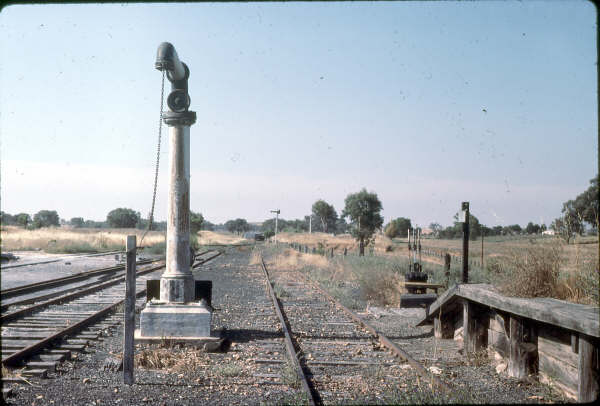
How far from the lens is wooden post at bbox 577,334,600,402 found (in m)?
4.44

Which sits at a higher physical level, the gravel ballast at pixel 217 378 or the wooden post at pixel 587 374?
the wooden post at pixel 587 374

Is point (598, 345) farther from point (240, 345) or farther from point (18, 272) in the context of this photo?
point (18, 272)

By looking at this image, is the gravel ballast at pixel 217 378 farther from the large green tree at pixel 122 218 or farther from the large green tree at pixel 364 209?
the large green tree at pixel 122 218

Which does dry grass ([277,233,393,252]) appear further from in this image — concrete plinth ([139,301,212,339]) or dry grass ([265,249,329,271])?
concrete plinth ([139,301,212,339])

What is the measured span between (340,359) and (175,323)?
2.46 m

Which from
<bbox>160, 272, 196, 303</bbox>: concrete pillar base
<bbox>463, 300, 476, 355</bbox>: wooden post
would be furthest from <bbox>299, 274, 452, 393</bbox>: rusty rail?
<bbox>160, 272, 196, 303</bbox>: concrete pillar base

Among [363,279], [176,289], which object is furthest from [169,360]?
[363,279]

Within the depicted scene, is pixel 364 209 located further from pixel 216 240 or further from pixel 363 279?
pixel 363 279

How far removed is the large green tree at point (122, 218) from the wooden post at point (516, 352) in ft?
370

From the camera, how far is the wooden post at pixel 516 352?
5727 millimetres

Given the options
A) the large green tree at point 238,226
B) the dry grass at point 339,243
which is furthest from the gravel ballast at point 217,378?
the large green tree at point 238,226

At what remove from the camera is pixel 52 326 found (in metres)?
8.94

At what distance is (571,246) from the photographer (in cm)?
599

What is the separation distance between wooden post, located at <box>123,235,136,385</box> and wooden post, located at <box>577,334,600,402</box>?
4.47 metres
